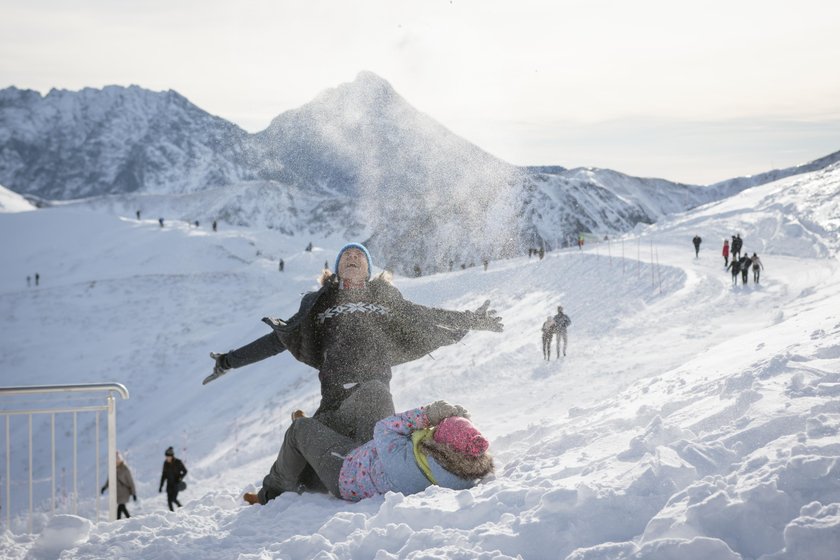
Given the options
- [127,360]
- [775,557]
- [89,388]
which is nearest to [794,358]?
[775,557]

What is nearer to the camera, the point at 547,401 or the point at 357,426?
the point at 357,426

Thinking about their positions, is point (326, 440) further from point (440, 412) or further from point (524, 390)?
point (524, 390)

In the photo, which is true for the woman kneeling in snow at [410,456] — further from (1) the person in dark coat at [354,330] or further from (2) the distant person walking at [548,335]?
(2) the distant person walking at [548,335]

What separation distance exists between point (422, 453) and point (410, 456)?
83mm

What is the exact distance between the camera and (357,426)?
4.89 metres

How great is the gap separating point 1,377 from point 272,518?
32.8m

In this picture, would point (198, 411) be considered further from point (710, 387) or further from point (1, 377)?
point (710, 387)

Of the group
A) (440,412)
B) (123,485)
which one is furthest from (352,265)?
(123,485)

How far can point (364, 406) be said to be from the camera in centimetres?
488

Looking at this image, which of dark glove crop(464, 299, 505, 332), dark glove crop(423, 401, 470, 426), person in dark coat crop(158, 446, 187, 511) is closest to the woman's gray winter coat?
person in dark coat crop(158, 446, 187, 511)

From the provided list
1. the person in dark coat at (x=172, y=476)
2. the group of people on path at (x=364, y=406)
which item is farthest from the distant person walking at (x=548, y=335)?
the group of people on path at (x=364, y=406)

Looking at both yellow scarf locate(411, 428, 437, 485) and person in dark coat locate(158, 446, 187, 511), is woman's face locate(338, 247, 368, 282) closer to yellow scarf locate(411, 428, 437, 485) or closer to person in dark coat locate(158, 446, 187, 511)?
yellow scarf locate(411, 428, 437, 485)

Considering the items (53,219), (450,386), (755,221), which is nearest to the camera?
(450,386)

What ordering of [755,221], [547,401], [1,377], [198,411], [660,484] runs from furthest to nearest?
[755,221] < [1,377] < [198,411] < [547,401] < [660,484]
